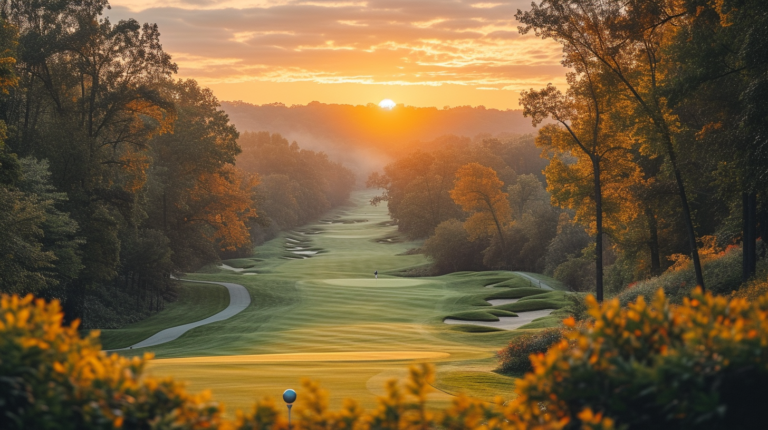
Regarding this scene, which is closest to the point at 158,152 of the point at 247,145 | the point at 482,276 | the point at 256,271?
the point at 256,271

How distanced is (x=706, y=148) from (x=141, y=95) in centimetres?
2571

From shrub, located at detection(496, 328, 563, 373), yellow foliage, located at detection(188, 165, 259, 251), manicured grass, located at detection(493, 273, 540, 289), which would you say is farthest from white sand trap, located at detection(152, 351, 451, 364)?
yellow foliage, located at detection(188, 165, 259, 251)

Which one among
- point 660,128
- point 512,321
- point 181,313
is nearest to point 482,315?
point 512,321

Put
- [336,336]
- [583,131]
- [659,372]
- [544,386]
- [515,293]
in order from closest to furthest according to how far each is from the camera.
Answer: [659,372]
[544,386]
[336,336]
[583,131]
[515,293]

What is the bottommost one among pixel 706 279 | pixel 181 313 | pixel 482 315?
pixel 181 313

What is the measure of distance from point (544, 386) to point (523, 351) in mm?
14992

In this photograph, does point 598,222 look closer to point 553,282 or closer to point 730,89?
point 730,89

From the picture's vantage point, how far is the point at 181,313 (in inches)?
1547

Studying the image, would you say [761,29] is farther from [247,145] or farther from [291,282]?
[247,145]

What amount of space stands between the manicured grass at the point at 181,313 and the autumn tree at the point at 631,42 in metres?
22.9

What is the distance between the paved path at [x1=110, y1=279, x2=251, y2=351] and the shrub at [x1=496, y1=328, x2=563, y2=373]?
55.6 ft

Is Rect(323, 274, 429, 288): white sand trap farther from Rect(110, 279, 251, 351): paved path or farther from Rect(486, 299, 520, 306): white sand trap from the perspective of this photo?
Rect(486, 299, 520, 306): white sand trap

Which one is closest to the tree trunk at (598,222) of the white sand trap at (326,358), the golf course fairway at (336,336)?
the golf course fairway at (336,336)

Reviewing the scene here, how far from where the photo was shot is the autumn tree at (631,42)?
23750mm
